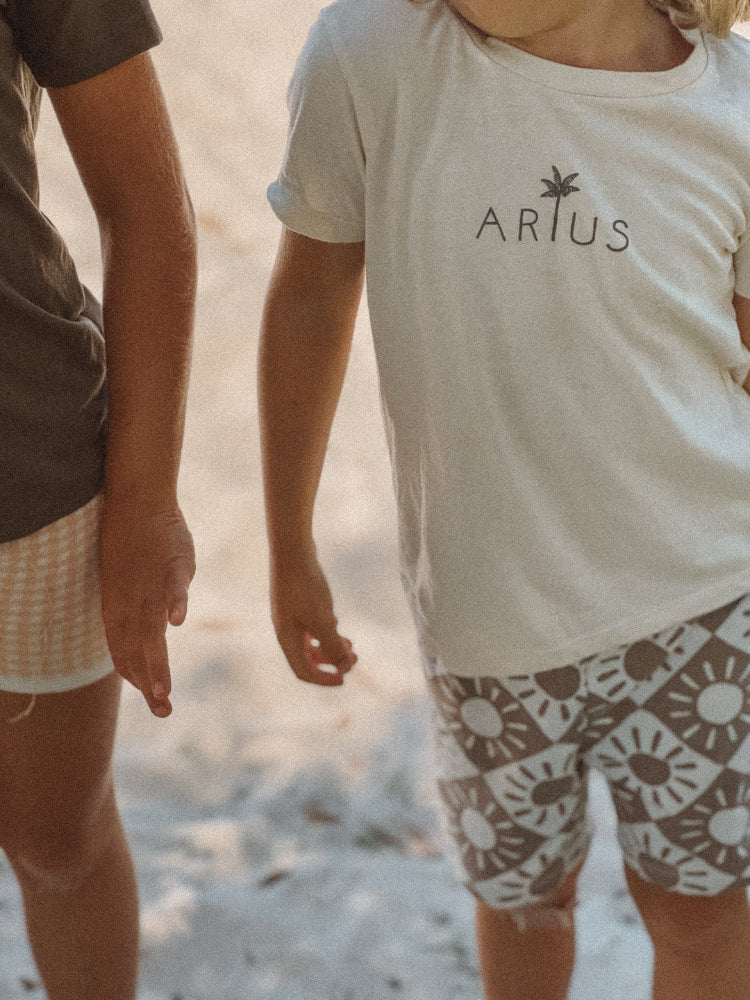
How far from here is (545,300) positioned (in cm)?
78

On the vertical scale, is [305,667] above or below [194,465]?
above

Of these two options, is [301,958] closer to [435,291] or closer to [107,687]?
[107,687]

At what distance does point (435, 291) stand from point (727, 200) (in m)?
0.21

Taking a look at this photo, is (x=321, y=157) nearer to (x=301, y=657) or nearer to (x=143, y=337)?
(x=143, y=337)

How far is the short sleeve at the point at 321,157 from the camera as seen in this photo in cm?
79

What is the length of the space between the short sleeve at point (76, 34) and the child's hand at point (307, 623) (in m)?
0.41

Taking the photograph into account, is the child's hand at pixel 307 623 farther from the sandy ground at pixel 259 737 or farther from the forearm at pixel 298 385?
the sandy ground at pixel 259 737

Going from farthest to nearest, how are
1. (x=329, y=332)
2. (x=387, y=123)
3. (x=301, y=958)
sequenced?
1. (x=301, y=958)
2. (x=329, y=332)
3. (x=387, y=123)

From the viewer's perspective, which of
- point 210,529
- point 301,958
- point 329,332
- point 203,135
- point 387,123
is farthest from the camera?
point 203,135

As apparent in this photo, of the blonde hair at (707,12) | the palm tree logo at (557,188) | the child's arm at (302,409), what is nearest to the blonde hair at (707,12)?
the blonde hair at (707,12)

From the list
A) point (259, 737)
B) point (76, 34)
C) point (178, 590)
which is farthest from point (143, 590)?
point (259, 737)

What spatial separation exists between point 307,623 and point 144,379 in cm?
27

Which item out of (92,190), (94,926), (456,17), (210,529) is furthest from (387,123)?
(210,529)

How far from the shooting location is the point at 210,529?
2.19 meters
